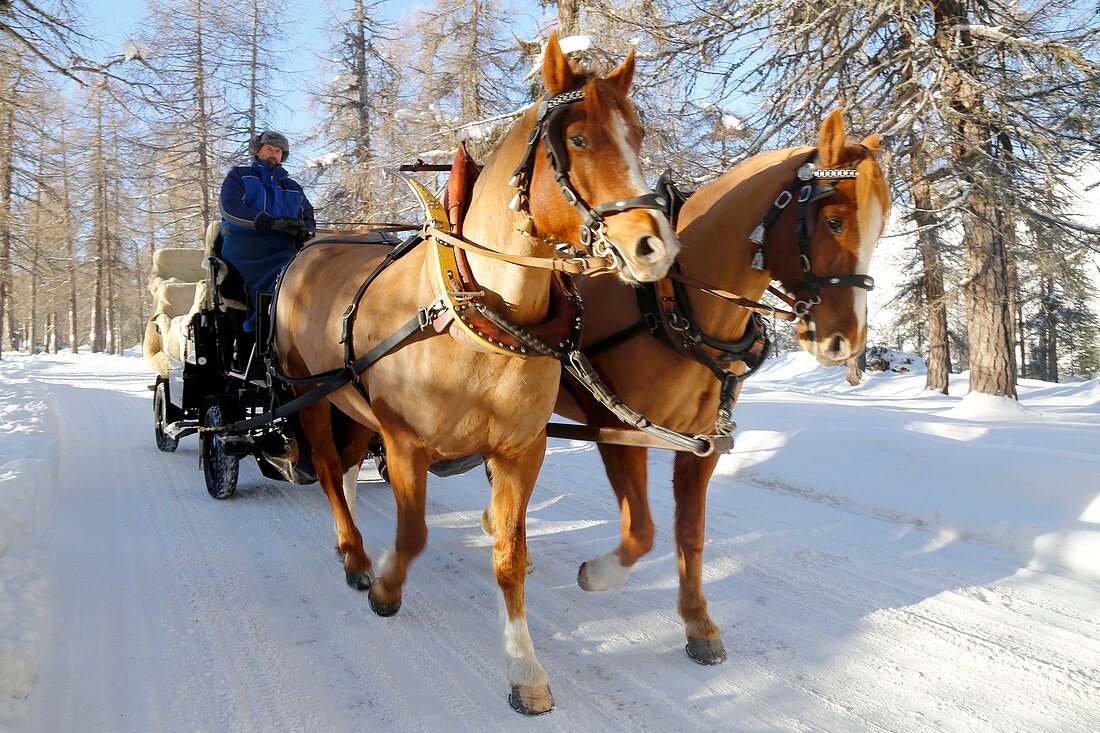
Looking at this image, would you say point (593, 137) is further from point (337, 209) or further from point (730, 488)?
point (337, 209)

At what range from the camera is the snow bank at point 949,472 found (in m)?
4.57

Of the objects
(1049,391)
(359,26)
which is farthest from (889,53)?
(359,26)

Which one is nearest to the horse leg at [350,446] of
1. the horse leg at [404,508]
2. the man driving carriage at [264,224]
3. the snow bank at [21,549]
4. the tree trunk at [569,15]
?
the man driving carriage at [264,224]

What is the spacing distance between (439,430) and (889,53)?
10.1 m

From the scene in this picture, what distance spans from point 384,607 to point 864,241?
2.74 meters

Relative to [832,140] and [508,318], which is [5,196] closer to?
[508,318]

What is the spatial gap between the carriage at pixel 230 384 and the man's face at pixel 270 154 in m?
0.68

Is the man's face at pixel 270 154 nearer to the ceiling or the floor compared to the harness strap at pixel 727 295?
nearer to the ceiling

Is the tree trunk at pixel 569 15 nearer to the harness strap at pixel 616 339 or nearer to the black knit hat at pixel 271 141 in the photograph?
the black knit hat at pixel 271 141

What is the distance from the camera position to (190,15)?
63.1 ft

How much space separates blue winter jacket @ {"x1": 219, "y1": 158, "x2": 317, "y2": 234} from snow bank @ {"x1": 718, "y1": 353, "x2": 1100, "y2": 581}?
14.7ft

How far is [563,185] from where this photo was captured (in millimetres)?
2291

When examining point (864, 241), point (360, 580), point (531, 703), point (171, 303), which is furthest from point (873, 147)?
point (171, 303)

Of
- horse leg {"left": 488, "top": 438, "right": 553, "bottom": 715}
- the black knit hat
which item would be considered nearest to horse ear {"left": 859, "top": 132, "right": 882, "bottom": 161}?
horse leg {"left": 488, "top": 438, "right": 553, "bottom": 715}
